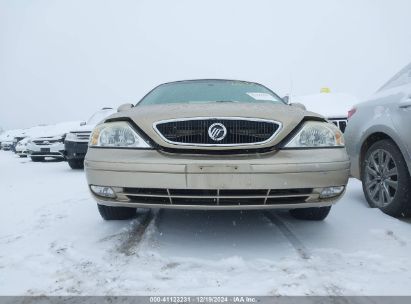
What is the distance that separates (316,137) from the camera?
Result: 2.36 metres

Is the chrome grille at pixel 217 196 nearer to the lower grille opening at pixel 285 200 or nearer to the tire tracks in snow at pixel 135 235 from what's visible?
the lower grille opening at pixel 285 200

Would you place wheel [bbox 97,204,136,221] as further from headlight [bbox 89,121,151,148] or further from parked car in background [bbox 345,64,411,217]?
parked car in background [bbox 345,64,411,217]

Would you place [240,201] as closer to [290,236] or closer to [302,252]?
[302,252]

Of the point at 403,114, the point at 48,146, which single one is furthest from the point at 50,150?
the point at 403,114

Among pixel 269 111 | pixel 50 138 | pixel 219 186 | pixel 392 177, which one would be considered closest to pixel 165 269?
pixel 219 186

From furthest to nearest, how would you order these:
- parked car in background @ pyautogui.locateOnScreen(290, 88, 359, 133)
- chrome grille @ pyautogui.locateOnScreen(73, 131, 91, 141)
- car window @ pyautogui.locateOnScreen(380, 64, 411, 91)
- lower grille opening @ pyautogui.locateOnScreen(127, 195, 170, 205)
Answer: chrome grille @ pyautogui.locateOnScreen(73, 131, 91, 141), parked car in background @ pyautogui.locateOnScreen(290, 88, 359, 133), car window @ pyautogui.locateOnScreen(380, 64, 411, 91), lower grille opening @ pyautogui.locateOnScreen(127, 195, 170, 205)

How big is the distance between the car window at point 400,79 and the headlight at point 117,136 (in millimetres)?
2608

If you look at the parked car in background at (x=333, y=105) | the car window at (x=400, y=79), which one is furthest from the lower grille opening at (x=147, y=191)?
the parked car in background at (x=333, y=105)

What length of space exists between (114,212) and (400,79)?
3.07m

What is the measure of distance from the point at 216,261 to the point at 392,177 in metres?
1.96

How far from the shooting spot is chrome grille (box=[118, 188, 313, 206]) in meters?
2.11

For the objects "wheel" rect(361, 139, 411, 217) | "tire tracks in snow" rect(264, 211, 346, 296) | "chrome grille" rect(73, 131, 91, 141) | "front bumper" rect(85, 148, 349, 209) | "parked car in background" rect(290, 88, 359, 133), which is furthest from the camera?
"chrome grille" rect(73, 131, 91, 141)

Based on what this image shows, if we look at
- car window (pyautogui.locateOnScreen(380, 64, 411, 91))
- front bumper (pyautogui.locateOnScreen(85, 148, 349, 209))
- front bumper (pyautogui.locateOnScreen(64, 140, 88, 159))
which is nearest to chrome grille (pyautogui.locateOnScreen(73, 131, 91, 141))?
front bumper (pyautogui.locateOnScreen(64, 140, 88, 159))

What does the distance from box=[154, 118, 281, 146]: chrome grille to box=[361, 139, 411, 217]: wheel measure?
4.58 ft
